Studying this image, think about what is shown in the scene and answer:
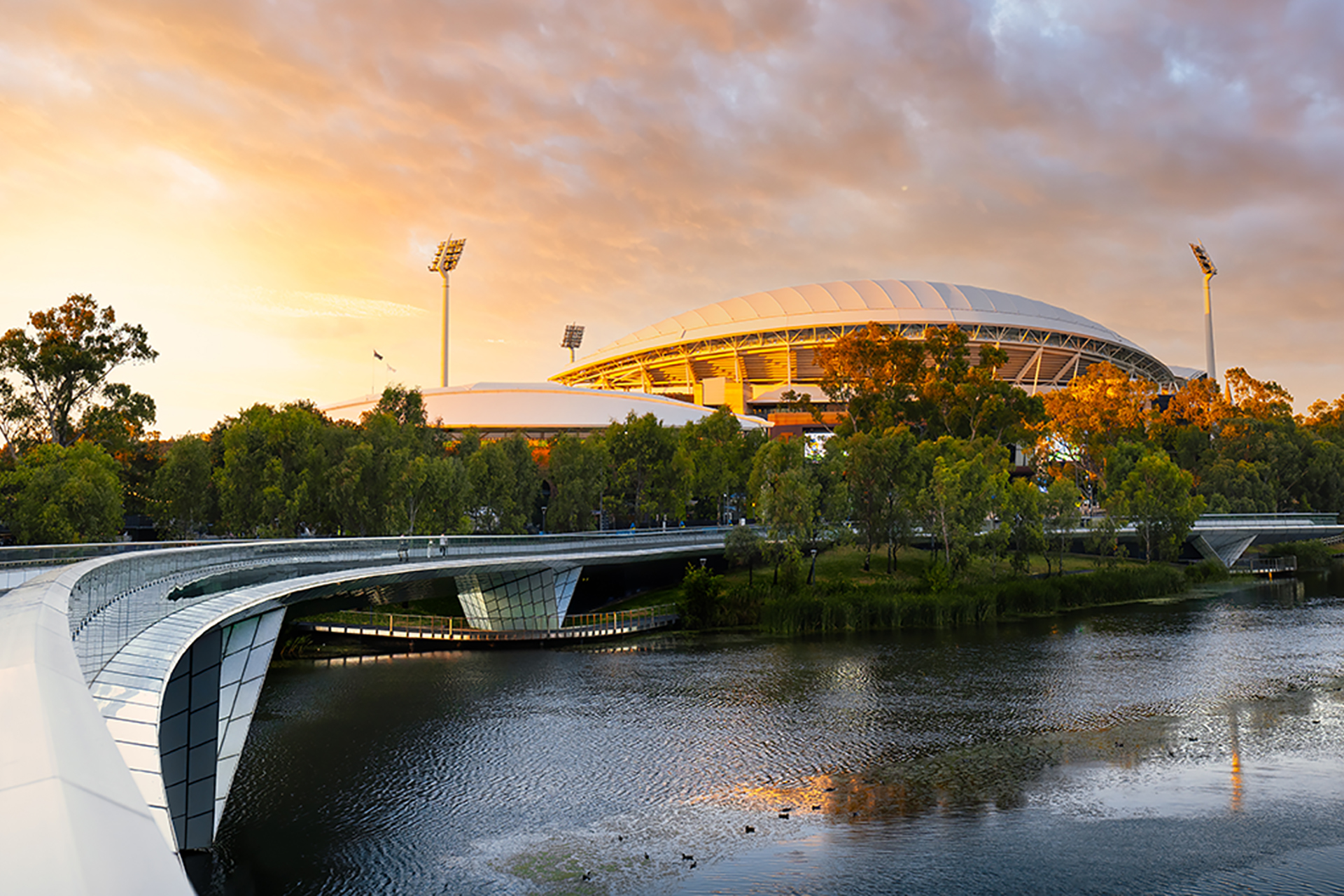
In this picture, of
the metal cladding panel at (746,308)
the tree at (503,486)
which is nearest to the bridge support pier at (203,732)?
the tree at (503,486)

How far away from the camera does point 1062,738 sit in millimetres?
29453

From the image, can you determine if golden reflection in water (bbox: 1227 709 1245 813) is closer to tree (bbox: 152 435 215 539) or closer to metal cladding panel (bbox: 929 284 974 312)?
tree (bbox: 152 435 215 539)

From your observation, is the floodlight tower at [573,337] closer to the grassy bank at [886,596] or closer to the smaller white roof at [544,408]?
the smaller white roof at [544,408]

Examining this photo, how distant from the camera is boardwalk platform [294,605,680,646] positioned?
46906 millimetres

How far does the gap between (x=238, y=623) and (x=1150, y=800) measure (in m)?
24.0

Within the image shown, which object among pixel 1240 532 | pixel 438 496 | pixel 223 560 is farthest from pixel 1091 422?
pixel 223 560

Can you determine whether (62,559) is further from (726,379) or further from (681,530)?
(726,379)

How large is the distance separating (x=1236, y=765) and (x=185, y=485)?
45.8 m

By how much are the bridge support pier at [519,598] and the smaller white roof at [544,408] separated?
58948 millimetres

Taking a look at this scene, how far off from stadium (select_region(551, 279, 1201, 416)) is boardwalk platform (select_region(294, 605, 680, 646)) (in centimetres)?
7665

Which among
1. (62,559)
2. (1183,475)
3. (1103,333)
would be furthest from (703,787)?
(1103,333)

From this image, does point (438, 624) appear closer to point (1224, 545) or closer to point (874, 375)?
point (874, 375)

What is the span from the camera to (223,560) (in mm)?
30203

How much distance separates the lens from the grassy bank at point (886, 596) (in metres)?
50.8
